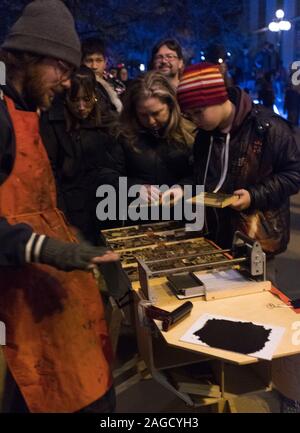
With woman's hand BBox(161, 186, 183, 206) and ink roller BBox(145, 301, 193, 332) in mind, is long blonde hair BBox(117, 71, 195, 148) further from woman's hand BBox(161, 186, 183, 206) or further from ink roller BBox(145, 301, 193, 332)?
ink roller BBox(145, 301, 193, 332)

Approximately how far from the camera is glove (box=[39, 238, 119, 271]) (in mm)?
1352

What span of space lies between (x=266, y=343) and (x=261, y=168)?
91 cm

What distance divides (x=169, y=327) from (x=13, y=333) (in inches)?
20.9

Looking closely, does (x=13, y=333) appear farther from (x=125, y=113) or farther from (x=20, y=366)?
(x=125, y=113)

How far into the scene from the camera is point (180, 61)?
358cm

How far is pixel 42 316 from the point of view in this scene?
1.53 metres

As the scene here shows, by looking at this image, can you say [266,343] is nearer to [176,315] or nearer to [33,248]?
[176,315]

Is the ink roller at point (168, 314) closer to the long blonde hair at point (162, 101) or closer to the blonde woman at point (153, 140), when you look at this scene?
the blonde woman at point (153, 140)

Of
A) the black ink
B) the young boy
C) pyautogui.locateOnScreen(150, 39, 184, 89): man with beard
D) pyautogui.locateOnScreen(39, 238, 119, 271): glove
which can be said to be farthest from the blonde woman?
pyautogui.locateOnScreen(39, 238, 119, 271): glove

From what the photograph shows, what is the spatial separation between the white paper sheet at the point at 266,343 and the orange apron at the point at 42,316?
33 centimetres

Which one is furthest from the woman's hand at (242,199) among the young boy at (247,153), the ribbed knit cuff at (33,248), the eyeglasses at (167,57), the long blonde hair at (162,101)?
the eyeglasses at (167,57)

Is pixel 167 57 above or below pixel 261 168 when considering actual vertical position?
above

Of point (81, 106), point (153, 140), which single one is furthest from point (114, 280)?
point (81, 106)

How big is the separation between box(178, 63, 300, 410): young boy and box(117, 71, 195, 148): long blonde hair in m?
0.46
